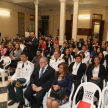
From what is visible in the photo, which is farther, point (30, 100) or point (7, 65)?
point (7, 65)

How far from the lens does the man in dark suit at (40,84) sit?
2.55 metres

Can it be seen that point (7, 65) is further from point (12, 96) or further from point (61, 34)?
point (61, 34)

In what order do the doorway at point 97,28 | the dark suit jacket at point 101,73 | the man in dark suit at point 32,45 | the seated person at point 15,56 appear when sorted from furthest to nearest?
1. the doorway at point 97,28
2. the man in dark suit at point 32,45
3. the seated person at point 15,56
4. the dark suit jacket at point 101,73

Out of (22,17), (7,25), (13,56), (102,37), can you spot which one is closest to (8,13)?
(7,25)

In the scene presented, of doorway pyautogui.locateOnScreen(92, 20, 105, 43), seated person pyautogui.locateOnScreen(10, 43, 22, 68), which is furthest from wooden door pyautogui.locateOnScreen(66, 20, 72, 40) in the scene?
seated person pyautogui.locateOnScreen(10, 43, 22, 68)

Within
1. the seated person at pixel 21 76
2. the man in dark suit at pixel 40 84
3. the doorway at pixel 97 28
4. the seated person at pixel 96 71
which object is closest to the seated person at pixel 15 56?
the seated person at pixel 21 76

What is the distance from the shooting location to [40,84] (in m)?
2.68

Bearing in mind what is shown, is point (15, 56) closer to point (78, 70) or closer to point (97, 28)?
point (78, 70)

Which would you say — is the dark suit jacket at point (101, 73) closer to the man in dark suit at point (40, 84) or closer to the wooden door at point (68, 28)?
the man in dark suit at point (40, 84)

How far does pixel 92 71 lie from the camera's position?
10.4 feet

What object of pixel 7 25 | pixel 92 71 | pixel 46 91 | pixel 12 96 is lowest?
pixel 12 96

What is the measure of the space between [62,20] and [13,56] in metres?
4.13

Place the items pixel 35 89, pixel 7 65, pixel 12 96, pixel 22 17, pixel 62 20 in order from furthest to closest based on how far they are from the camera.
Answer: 1. pixel 22 17
2. pixel 62 20
3. pixel 7 65
4. pixel 12 96
5. pixel 35 89

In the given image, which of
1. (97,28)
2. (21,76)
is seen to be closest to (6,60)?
(21,76)
